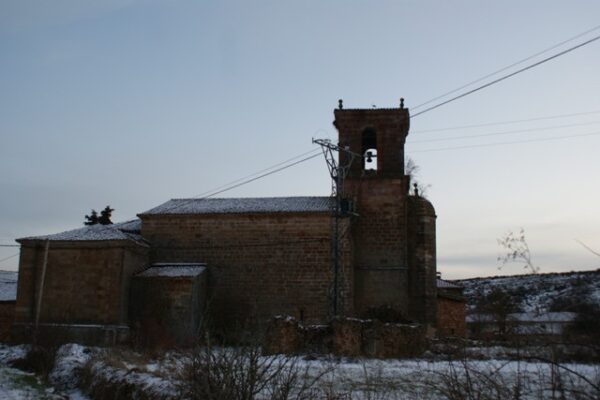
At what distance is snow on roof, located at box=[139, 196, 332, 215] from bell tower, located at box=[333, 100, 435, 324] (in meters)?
1.51

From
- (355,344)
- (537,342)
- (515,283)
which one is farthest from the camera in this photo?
(515,283)

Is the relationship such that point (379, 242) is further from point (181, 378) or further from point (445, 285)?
point (181, 378)

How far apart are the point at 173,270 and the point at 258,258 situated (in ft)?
10.7

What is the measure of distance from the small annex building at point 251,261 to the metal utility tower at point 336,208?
10cm

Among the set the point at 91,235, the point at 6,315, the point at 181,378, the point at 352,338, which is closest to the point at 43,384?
the point at 181,378

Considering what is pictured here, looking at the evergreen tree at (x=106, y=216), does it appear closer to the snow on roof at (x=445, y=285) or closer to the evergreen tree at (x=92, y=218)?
the evergreen tree at (x=92, y=218)

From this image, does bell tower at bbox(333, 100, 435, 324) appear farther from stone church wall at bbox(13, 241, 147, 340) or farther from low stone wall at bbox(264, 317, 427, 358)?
stone church wall at bbox(13, 241, 147, 340)

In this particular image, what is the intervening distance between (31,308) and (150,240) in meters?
5.03

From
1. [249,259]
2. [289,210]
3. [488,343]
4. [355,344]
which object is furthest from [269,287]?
[488,343]

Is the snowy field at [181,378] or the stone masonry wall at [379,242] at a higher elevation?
the stone masonry wall at [379,242]

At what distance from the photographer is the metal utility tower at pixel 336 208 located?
21.4 meters

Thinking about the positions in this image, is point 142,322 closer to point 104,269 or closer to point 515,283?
point 104,269

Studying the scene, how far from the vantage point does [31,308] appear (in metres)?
21.8

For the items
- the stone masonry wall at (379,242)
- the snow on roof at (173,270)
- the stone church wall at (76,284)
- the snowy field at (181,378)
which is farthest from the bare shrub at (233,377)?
the stone masonry wall at (379,242)
